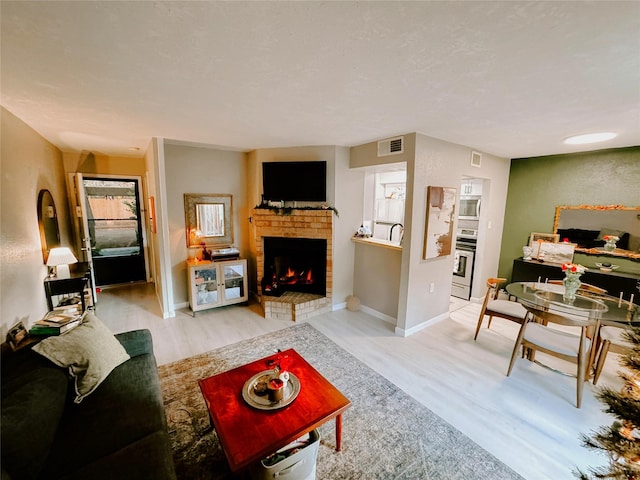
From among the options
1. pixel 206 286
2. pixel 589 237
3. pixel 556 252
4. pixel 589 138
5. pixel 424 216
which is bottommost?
pixel 206 286

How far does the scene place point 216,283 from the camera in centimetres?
396

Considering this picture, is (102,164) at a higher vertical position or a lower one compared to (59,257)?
higher

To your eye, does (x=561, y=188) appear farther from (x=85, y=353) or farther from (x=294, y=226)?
(x=85, y=353)

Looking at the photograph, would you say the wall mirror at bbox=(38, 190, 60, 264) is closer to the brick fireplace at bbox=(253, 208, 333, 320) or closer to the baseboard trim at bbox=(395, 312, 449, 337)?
the brick fireplace at bbox=(253, 208, 333, 320)

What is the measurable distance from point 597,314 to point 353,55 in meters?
2.90

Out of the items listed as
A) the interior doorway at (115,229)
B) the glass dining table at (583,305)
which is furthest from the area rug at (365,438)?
the interior doorway at (115,229)

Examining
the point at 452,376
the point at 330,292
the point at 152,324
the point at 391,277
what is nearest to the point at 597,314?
the point at 452,376

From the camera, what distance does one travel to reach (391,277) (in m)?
3.60

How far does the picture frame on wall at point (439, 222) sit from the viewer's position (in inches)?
127

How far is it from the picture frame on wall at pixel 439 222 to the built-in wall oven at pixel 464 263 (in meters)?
1.13

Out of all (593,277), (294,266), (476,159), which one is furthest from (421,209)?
(593,277)

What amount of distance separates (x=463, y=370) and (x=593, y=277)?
2.56 m

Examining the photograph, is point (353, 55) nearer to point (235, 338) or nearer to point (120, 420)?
point (120, 420)

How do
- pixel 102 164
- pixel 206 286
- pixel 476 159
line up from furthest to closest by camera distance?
1. pixel 102 164
2. pixel 206 286
3. pixel 476 159
